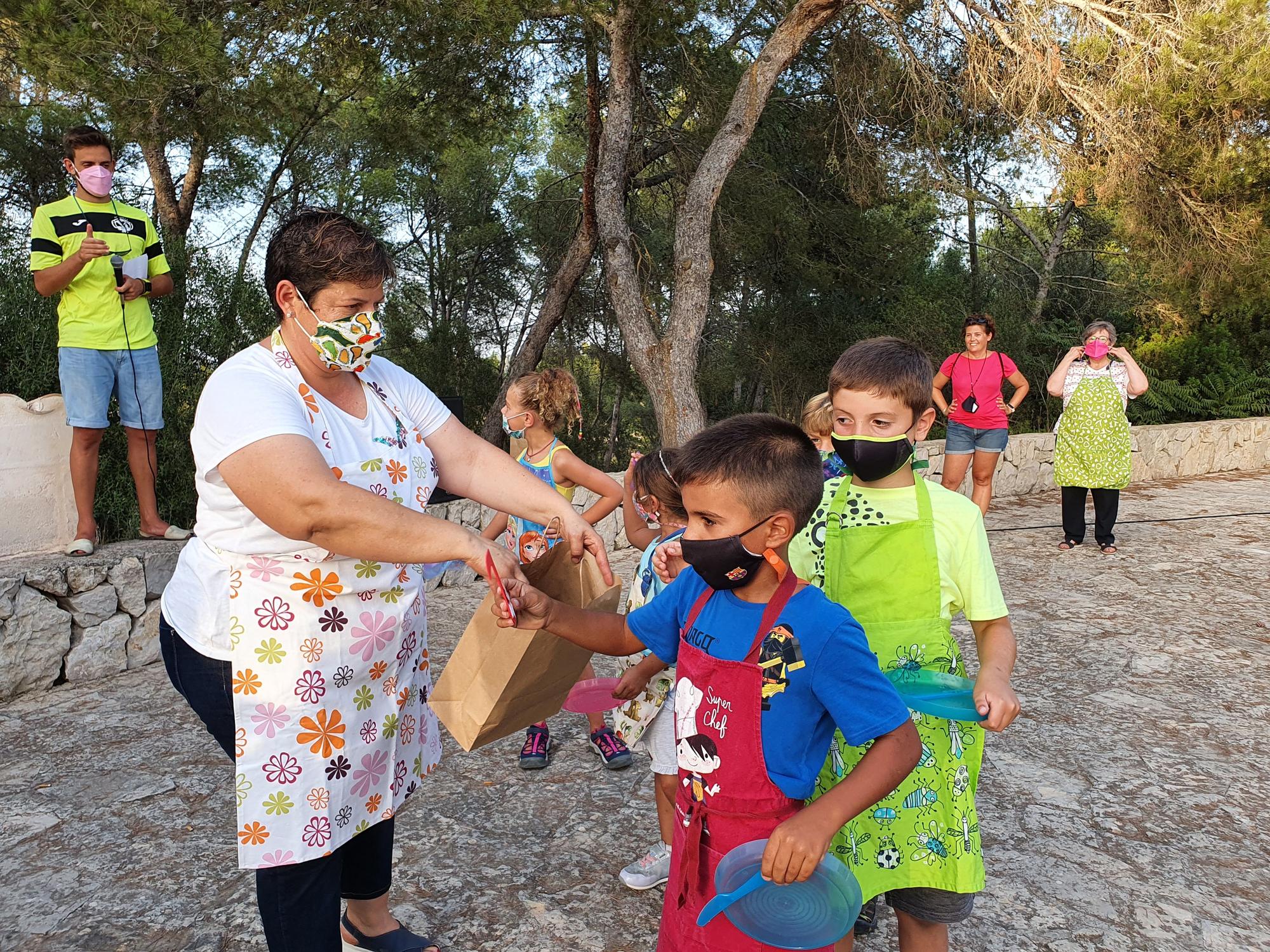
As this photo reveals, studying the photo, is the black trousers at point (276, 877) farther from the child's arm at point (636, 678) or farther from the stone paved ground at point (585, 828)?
the child's arm at point (636, 678)

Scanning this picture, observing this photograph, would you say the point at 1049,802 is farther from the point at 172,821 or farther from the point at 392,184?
the point at 392,184

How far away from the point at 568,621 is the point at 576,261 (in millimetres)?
8566

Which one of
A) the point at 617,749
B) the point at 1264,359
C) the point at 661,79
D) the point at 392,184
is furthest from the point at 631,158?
the point at 1264,359

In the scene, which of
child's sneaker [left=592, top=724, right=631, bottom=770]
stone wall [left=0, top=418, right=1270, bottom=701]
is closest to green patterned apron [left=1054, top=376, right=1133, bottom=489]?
stone wall [left=0, top=418, right=1270, bottom=701]

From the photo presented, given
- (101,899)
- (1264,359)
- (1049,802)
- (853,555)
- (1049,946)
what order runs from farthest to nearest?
(1264,359), (1049,802), (101,899), (1049,946), (853,555)

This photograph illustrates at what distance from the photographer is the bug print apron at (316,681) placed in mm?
1789

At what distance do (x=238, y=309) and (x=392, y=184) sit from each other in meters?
9.58

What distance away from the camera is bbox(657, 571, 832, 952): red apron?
160 cm

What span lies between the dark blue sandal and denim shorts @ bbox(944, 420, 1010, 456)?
21.6 feet

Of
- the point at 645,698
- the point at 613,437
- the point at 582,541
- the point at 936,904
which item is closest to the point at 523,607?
the point at 582,541

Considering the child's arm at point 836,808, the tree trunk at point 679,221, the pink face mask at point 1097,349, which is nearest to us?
the child's arm at point 836,808

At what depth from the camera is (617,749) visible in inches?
140

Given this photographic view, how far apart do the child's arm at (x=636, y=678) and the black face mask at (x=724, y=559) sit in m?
0.85

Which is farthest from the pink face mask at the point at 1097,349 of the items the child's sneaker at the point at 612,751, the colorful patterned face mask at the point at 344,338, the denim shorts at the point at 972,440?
the colorful patterned face mask at the point at 344,338
